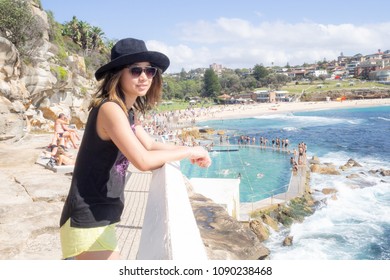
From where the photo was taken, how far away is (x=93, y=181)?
1749mm

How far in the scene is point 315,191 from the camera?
21.9 metres

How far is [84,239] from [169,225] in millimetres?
676

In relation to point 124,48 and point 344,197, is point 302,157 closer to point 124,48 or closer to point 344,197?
point 344,197

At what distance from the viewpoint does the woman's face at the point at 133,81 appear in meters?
1.87

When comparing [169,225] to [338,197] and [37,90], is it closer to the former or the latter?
[37,90]

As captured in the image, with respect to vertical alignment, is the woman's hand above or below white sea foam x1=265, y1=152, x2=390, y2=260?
above

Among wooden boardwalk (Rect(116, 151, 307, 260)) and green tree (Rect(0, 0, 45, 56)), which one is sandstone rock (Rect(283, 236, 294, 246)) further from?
green tree (Rect(0, 0, 45, 56))

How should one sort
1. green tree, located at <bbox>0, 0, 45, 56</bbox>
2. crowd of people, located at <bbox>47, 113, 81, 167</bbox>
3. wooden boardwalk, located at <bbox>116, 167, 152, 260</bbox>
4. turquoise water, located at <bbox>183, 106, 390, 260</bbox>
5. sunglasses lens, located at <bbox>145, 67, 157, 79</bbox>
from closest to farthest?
sunglasses lens, located at <bbox>145, 67, 157, 79</bbox>, wooden boardwalk, located at <bbox>116, 167, 152, 260</bbox>, crowd of people, located at <bbox>47, 113, 81, 167</bbox>, turquoise water, located at <bbox>183, 106, 390, 260</bbox>, green tree, located at <bbox>0, 0, 45, 56</bbox>

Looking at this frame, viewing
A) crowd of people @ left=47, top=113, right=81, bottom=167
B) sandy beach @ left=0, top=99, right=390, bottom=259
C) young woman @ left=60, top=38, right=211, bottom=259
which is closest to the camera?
young woman @ left=60, top=38, right=211, bottom=259

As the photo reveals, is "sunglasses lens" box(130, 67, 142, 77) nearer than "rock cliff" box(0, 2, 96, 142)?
Yes

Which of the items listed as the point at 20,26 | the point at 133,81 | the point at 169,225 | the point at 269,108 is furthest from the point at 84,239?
the point at 269,108

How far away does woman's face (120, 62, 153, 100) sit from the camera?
1872mm

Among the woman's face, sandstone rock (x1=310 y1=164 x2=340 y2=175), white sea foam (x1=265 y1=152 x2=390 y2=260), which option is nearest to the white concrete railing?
the woman's face

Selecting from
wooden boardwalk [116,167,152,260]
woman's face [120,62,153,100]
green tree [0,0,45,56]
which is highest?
green tree [0,0,45,56]
